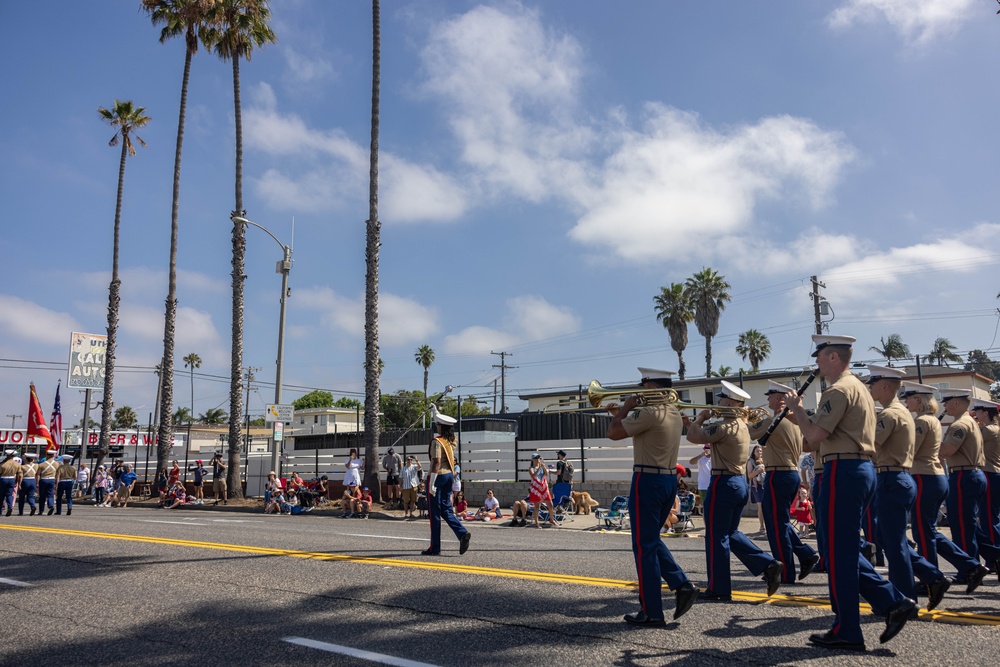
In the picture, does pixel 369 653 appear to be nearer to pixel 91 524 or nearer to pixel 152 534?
pixel 152 534

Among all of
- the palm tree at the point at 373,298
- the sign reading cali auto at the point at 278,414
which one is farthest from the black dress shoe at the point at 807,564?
the sign reading cali auto at the point at 278,414

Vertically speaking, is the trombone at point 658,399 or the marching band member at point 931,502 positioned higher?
the trombone at point 658,399

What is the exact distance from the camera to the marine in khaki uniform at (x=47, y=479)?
2147 centimetres

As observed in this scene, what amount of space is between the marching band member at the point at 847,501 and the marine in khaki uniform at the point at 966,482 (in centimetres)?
332

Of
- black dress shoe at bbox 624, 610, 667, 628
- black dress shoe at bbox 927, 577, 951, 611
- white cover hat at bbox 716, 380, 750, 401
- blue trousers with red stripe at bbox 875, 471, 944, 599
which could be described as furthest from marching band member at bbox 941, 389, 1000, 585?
black dress shoe at bbox 624, 610, 667, 628

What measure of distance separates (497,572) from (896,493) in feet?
13.9

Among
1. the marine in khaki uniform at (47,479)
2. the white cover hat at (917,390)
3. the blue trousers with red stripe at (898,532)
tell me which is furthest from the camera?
the marine in khaki uniform at (47,479)

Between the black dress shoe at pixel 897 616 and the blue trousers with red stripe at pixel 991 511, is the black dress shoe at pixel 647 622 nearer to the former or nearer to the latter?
the black dress shoe at pixel 897 616

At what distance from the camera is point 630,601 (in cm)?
675

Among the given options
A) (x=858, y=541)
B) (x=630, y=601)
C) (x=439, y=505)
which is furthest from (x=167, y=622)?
(x=858, y=541)

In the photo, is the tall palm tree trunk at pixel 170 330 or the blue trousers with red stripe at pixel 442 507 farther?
the tall palm tree trunk at pixel 170 330

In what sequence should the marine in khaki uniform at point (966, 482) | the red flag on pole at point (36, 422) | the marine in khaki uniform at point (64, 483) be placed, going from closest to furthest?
1. the marine in khaki uniform at point (966, 482)
2. the marine in khaki uniform at point (64, 483)
3. the red flag on pole at point (36, 422)

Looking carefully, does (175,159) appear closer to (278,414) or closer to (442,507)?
(278,414)

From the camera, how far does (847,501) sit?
530 cm
